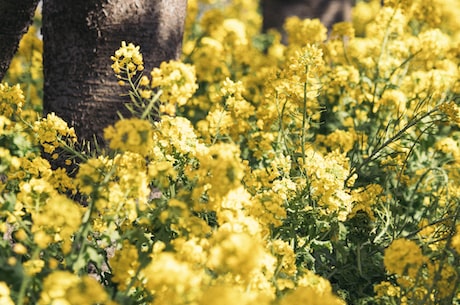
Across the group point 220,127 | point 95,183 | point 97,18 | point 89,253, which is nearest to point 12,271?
point 89,253

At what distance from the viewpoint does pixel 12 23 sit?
9.08 ft

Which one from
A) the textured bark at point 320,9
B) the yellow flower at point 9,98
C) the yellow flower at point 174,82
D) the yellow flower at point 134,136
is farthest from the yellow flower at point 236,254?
the textured bark at point 320,9

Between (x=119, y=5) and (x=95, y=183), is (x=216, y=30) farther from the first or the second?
(x=95, y=183)

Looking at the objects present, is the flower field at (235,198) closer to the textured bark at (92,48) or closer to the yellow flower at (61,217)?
the yellow flower at (61,217)

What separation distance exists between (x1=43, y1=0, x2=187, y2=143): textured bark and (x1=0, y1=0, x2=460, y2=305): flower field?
0.36ft

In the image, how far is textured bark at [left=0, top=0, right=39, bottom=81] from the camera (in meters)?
2.73

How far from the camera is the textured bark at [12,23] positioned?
273 centimetres

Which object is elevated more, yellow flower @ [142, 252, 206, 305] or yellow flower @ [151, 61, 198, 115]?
yellow flower @ [151, 61, 198, 115]

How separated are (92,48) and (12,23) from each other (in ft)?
1.15

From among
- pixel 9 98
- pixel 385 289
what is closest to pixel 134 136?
pixel 9 98

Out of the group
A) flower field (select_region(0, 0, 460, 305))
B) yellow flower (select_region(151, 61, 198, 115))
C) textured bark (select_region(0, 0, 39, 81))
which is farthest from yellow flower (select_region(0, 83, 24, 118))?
yellow flower (select_region(151, 61, 198, 115))

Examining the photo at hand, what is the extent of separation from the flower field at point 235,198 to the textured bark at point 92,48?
11 centimetres

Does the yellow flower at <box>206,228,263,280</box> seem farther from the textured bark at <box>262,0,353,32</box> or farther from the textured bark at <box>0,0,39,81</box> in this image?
the textured bark at <box>262,0,353,32</box>

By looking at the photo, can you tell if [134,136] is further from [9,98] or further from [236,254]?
[9,98]
